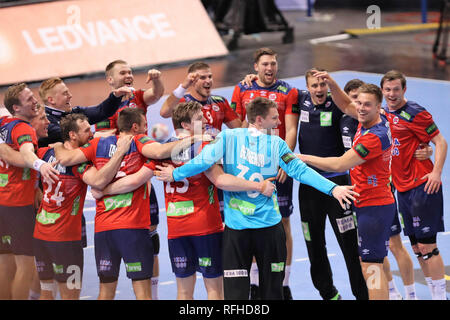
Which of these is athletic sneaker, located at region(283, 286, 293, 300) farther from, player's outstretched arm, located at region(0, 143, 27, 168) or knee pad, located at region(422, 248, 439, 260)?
player's outstretched arm, located at region(0, 143, 27, 168)

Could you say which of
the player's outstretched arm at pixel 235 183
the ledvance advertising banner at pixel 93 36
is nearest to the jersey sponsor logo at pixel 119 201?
the player's outstretched arm at pixel 235 183

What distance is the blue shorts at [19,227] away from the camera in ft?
28.3

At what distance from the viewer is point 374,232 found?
321 inches

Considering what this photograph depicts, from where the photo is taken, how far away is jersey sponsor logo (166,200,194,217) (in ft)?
25.8

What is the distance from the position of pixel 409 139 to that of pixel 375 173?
0.98 m

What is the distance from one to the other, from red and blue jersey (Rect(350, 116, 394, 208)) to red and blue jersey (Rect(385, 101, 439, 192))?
67cm

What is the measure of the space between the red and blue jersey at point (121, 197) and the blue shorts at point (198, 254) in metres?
0.44

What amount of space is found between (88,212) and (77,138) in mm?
5088

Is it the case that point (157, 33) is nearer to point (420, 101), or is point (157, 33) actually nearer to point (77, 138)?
point (420, 101)

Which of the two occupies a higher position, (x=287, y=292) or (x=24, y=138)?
(x=24, y=138)

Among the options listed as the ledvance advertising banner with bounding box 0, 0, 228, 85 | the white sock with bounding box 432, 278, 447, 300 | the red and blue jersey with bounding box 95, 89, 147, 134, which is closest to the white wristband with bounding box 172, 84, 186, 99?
the red and blue jersey with bounding box 95, 89, 147, 134

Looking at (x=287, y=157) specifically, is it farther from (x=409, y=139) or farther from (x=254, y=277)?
(x=254, y=277)

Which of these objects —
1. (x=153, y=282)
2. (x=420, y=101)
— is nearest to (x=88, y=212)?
(x=153, y=282)

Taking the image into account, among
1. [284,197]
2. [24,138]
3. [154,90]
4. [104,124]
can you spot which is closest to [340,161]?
[284,197]
